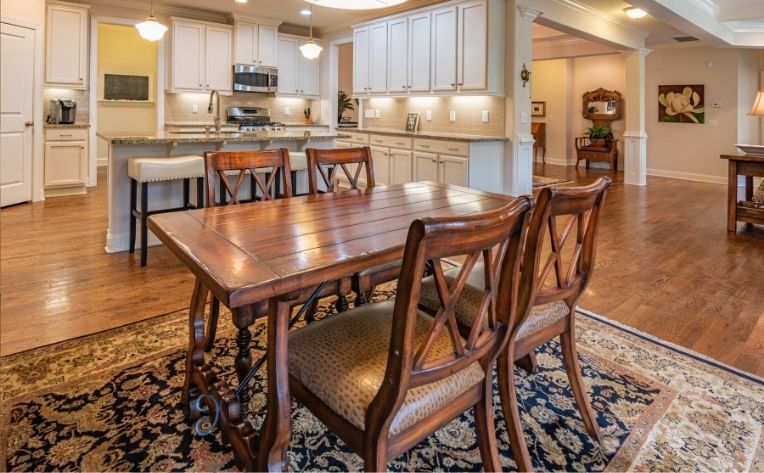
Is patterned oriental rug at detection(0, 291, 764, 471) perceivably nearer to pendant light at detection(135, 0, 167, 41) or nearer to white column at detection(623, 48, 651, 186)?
pendant light at detection(135, 0, 167, 41)

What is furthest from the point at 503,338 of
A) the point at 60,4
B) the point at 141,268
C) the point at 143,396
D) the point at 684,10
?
the point at 60,4

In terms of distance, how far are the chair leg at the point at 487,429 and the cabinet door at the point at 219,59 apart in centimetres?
694

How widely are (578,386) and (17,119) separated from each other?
6355 millimetres

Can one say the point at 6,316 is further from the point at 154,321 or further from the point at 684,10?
the point at 684,10

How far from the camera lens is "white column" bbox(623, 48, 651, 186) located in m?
7.64

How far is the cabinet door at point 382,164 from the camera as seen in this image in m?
6.46

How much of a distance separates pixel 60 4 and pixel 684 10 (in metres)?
7.66

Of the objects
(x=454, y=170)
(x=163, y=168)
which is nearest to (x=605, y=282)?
(x=454, y=170)

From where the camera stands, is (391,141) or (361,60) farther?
(361,60)

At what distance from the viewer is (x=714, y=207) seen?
614 cm

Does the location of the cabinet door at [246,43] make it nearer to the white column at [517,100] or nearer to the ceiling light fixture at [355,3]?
the white column at [517,100]

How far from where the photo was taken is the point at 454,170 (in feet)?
17.7

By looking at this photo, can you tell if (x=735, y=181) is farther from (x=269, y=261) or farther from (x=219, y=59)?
(x=219, y=59)

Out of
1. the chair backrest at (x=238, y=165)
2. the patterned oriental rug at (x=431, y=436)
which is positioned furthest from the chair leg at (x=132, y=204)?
the chair backrest at (x=238, y=165)
